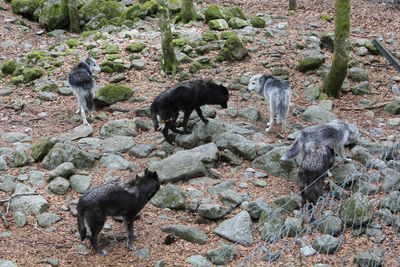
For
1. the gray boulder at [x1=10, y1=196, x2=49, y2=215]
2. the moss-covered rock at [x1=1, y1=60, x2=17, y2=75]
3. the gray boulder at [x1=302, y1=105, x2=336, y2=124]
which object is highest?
the moss-covered rock at [x1=1, y1=60, x2=17, y2=75]

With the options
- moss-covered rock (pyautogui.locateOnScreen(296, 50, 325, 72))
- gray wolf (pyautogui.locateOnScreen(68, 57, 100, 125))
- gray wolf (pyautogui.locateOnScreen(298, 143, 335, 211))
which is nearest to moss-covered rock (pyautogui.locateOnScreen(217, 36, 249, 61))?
moss-covered rock (pyautogui.locateOnScreen(296, 50, 325, 72))

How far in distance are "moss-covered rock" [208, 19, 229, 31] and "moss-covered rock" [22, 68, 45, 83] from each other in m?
6.94

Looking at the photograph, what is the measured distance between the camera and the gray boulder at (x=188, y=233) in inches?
287

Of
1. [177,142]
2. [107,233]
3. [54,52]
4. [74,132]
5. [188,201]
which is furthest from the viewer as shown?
[54,52]

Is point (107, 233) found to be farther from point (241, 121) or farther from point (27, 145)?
point (241, 121)

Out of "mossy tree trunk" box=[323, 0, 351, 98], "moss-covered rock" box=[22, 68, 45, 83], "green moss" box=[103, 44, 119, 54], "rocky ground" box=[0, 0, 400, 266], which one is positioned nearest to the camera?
"rocky ground" box=[0, 0, 400, 266]

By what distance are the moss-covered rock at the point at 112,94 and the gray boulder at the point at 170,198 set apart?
528 centimetres

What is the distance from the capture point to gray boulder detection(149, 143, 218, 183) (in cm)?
901

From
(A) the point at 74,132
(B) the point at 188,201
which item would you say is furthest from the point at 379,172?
(A) the point at 74,132

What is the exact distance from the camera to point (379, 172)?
28.5ft

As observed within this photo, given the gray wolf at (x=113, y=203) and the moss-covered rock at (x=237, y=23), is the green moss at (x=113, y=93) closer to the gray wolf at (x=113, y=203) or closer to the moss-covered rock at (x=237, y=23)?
the gray wolf at (x=113, y=203)

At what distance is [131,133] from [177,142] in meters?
1.30

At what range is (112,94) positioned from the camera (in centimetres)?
1315

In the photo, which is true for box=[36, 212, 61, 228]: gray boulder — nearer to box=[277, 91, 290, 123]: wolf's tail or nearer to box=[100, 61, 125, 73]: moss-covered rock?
box=[277, 91, 290, 123]: wolf's tail
